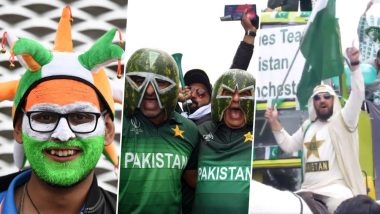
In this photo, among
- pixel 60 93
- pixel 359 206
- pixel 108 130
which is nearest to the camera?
pixel 359 206

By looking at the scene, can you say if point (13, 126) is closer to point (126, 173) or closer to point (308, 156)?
point (126, 173)

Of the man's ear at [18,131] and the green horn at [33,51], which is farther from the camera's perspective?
the man's ear at [18,131]

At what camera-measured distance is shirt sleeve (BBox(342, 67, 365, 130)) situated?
319 cm

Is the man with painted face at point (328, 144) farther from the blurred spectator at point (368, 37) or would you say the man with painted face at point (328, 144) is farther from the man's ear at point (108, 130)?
the man's ear at point (108, 130)

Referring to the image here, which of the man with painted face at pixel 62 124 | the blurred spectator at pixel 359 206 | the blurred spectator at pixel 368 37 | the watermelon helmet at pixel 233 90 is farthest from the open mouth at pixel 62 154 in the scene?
the blurred spectator at pixel 368 37

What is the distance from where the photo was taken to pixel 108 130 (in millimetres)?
3352

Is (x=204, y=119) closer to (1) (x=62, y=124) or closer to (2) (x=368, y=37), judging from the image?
(1) (x=62, y=124)

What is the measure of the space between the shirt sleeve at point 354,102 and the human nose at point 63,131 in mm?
1354

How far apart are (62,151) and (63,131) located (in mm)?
113

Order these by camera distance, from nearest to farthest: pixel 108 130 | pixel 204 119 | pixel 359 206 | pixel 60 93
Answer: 1. pixel 359 206
2. pixel 60 93
3. pixel 108 130
4. pixel 204 119

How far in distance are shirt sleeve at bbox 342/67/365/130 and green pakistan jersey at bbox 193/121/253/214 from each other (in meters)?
0.50

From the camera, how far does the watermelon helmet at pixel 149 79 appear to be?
3.39 meters

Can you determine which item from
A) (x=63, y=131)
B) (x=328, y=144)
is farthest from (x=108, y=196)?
(x=328, y=144)

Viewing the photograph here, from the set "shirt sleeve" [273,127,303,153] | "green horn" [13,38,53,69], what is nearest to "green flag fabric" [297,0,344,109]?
"shirt sleeve" [273,127,303,153]
